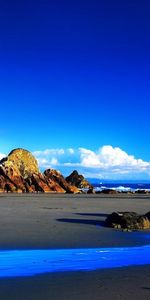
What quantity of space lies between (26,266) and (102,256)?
2.28 meters

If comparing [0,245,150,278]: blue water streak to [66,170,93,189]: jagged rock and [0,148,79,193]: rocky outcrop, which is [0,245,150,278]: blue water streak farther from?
[66,170,93,189]: jagged rock

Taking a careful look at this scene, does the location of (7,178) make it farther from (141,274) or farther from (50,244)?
(141,274)

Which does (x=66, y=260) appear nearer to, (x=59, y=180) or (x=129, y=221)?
(x=129, y=221)

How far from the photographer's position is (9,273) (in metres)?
8.89

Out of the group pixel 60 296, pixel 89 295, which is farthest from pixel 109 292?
pixel 60 296

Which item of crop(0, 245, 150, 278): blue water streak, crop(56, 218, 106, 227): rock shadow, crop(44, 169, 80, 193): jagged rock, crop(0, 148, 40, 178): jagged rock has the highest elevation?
crop(0, 148, 40, 178): jagged rock

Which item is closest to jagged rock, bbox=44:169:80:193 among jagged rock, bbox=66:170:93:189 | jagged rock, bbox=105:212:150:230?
jagged rock, bbox=66:170:93:189

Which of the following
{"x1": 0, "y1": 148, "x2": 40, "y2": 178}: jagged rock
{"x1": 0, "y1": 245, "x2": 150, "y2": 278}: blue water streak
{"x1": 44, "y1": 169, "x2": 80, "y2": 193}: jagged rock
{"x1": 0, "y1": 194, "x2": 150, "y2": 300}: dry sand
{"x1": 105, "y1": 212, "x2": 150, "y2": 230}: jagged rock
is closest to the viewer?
{"x1": 0, "y1": 194, "x2": 150, "y2": 300}: dry sand

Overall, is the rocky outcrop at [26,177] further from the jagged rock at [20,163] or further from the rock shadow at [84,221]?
the rock shadow at [84,221]

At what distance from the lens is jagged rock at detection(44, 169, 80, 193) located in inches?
2253

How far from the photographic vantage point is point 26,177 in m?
57.4

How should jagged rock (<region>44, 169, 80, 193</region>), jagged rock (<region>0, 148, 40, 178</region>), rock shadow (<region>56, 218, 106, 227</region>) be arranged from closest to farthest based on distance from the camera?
rock shadow (<region>56, 218, 106, 227</region>) → jagged rock (<region>0, 148, 40, 178</region>) → jagged rock (<region>44, 169, 80, 193</region>)

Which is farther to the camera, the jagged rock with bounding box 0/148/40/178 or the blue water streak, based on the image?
the jagged rock with bounding box 0/148/40/178

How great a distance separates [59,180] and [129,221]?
43494 millimetres
